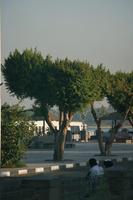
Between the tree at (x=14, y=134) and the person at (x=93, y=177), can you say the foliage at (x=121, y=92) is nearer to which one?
the tree at (x=14, y=134)

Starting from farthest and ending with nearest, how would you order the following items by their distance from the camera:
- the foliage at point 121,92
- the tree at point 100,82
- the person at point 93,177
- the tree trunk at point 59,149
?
the foliage at point 121,92 → the tree at point 100,82 → the tree trunk at point 59,149 → the person at point 93,177

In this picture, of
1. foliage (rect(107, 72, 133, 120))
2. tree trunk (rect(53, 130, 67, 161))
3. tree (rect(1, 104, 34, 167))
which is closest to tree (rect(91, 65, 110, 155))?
foliage (rect(107, 72, 133, 120))

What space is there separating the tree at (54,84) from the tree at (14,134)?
23.7 ft

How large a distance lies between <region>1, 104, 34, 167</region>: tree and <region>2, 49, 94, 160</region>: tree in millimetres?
7216

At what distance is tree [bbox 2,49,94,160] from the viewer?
37.0m

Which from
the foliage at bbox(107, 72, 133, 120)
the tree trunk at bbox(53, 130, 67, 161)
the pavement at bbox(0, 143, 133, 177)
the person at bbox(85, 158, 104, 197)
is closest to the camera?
the person at bbox(85, 158, 104, 197)

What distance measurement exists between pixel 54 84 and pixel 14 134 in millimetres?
8571

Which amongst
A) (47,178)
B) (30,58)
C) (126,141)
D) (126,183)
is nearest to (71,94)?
(30,58)

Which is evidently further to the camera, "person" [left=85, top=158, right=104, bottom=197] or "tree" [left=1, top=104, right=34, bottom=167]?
"tree" [left=1, top=104, right=34, bottom=167]

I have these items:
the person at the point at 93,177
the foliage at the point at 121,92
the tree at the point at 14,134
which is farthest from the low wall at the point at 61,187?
the foliage at the point at 121,92

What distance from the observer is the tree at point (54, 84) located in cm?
3700

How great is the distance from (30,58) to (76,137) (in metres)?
50.1

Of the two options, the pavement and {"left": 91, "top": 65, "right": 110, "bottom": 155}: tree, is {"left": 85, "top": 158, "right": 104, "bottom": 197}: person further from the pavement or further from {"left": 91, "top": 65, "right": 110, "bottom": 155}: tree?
{"left": 91, "top": 65, "right": 110, "bottom": 155}: tree

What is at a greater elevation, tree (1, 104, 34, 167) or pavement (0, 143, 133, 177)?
tree (1, 104, 34, 167)
